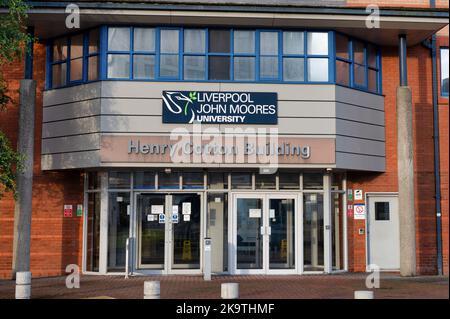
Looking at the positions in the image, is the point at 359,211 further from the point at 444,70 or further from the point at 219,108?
the point at 219,108

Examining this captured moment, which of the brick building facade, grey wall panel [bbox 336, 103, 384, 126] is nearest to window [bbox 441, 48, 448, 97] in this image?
the brick building facade

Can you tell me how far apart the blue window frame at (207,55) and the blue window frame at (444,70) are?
3.49 m

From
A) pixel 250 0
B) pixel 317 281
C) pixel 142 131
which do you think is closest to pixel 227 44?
pixel 250 0

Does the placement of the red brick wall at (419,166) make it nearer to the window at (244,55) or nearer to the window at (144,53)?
the window at (244,55)

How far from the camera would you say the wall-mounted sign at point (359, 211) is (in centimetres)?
1806

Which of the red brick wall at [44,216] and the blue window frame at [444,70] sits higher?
the blue window frame at [444,70]

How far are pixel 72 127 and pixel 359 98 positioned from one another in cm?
794

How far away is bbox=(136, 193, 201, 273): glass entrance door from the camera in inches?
669

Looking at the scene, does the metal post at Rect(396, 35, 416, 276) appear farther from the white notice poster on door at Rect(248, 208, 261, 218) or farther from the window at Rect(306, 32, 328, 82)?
the white notice poster on door at Rect(248, 208, 261, 218)

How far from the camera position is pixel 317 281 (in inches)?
613

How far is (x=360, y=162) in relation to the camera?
17.2 m

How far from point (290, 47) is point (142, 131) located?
4.66 meters

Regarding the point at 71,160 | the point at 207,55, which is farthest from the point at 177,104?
the point at 71,160

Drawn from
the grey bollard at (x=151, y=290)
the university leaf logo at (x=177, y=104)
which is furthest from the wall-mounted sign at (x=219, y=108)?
the grey bollard at (x=151, y=290)
